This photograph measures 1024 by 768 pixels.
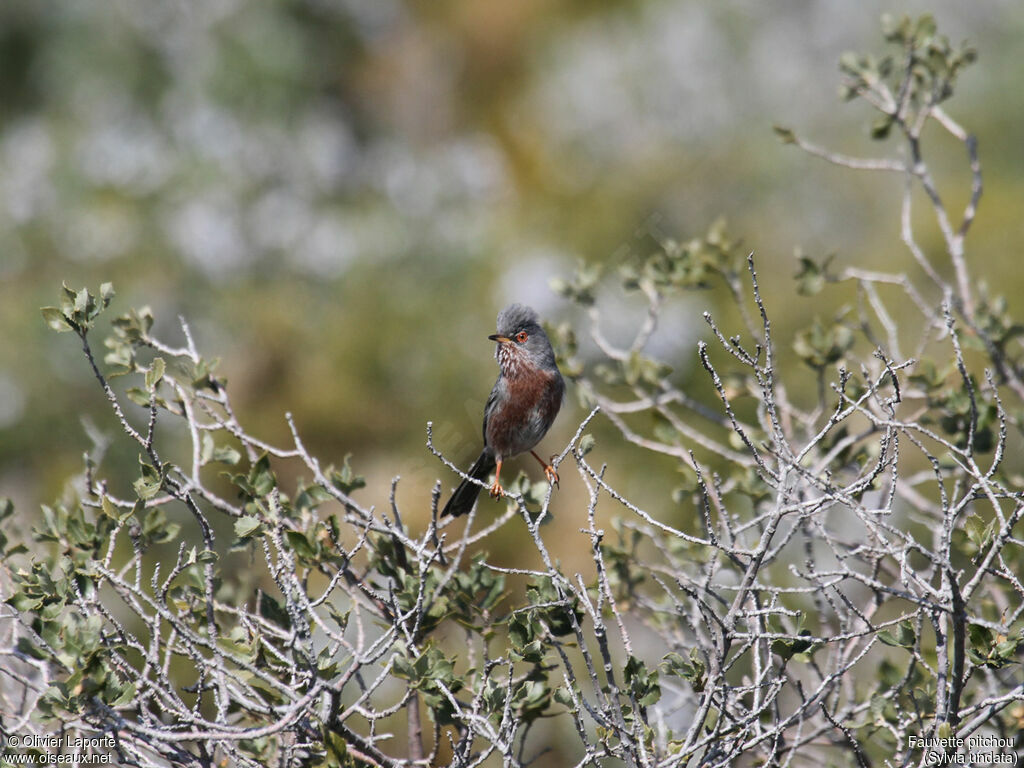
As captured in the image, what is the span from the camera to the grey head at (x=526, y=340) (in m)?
4.61

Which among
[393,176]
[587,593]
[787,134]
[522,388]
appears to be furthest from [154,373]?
[393,176]

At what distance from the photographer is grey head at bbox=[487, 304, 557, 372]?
182 inches

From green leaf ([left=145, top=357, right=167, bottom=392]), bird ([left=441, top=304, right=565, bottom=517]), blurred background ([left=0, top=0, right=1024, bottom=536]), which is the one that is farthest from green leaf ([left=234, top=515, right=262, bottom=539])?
blurred background ([left=0, top=0, right=1024, bottom=536])

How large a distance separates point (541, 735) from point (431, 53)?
386 inches

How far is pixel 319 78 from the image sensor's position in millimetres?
13945

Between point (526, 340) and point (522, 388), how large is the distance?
0.71 ft

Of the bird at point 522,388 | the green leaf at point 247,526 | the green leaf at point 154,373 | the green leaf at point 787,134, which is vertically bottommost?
the green leaf at point 247,526

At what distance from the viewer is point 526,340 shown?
462 cm

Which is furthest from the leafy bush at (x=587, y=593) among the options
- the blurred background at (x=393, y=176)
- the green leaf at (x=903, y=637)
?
the blurred background at (x=393, y=176)

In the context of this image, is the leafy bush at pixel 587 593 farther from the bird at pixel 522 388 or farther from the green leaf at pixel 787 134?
the bird at pixel 522 388

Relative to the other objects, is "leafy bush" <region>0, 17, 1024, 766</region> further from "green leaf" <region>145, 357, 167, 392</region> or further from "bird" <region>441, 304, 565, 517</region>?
"bird" <region>441, 304, 565, 517</region>

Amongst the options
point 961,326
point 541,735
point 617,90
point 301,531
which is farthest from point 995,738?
point 617,90

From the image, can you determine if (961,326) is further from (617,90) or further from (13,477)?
(617,90)

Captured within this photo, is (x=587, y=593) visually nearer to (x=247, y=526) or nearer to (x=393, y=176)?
(x=247, y=526)
